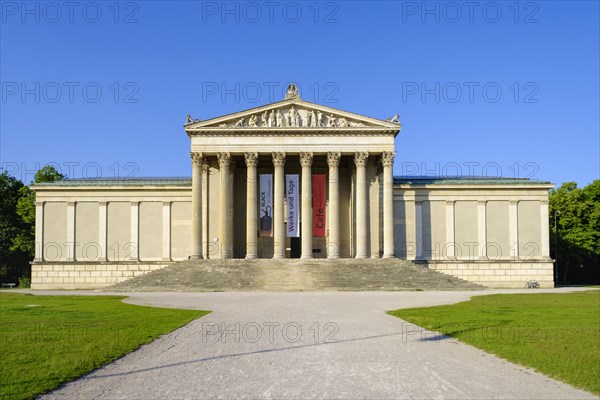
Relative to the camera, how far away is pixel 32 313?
28531mm

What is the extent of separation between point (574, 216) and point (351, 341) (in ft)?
220

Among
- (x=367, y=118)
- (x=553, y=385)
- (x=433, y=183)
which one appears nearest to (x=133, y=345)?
(x=553, y=385)

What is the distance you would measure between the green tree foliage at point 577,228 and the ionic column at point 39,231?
Answer: 198 ft

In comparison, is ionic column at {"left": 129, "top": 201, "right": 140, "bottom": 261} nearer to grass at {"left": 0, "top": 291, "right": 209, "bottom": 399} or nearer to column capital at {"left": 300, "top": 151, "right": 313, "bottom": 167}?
column capital at {"left": 300, "top": 151, "right": 313, "bottom": 167}

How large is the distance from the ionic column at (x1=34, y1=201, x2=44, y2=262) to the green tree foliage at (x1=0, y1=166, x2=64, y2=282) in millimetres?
11287

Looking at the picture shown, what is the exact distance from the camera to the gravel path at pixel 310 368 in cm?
1218

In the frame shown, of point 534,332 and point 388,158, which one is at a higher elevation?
point 388,158

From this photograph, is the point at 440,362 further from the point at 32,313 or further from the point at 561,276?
the point at 561,276

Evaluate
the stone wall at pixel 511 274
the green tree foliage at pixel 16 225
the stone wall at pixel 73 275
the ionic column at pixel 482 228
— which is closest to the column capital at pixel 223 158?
the stone wall at pixel 73 275

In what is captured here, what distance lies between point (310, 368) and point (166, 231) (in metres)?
53.7

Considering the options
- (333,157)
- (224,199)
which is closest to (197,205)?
(224,199)

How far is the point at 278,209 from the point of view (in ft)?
202

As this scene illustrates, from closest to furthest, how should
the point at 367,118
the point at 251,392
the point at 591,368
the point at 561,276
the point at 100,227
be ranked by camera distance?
the point at 251,392 < the point at 591,368 < the point at 367,118 < the point at 100,227 < the point at 561,276

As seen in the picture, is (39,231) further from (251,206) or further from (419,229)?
(419,229)
